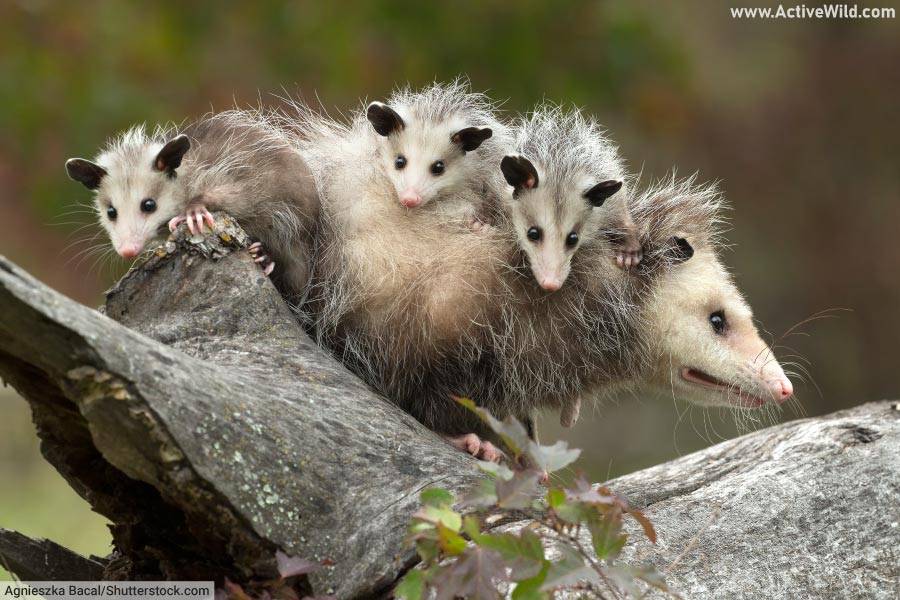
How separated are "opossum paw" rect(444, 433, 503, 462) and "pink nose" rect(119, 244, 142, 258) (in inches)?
30.4

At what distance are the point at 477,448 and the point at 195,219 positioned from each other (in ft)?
2.48

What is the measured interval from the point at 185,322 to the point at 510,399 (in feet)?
2.51

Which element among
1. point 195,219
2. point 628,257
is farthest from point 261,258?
point 628,257

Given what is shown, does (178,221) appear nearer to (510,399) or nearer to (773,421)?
(510,399)

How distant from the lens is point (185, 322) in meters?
2.12

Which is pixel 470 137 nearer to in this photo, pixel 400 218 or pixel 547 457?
pixel 400 218

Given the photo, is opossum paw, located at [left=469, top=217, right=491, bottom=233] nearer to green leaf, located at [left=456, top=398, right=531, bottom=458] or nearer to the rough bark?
the rough bark

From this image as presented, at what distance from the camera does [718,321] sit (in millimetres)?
2557

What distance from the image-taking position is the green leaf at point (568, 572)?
1.38m

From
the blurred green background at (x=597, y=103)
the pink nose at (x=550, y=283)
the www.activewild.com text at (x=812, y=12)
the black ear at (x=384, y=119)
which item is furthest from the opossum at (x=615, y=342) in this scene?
the www.activewild.com text at (x=812, y=12)

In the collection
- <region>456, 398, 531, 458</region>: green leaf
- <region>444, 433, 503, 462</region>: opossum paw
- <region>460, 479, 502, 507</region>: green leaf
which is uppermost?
<region>444, 433, 503, 462</region>: opossum paw

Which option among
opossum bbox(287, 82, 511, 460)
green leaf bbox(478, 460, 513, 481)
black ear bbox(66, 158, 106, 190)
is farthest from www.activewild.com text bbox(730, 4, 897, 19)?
green leaf bbox(478, 460, 513, 481)

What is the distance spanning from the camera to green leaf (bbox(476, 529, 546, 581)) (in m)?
1.41

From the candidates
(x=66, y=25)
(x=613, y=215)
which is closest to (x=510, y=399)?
(x=613, y=215)
